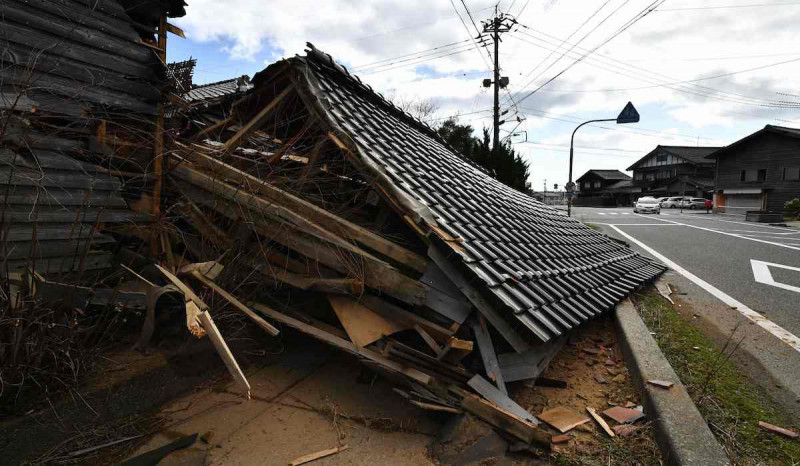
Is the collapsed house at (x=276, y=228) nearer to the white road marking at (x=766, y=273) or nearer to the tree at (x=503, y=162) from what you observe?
the white road marking at (x=766, y=273)

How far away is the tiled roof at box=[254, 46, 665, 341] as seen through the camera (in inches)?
133

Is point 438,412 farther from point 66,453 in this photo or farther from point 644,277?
point 644,277

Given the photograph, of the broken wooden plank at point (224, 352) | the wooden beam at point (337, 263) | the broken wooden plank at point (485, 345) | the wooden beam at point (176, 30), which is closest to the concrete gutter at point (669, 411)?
the broken wooden plank at point (485, 345)

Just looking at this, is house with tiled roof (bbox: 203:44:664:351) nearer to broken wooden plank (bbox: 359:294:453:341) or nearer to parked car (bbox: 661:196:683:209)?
broken wooden plank (bbox: 359:294:453:341)

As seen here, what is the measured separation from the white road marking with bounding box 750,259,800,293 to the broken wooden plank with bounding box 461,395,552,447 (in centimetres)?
718

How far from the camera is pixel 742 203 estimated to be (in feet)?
122

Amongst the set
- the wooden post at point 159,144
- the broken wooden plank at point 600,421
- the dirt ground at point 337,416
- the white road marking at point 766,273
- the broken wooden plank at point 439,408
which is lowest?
the dirt ground at point 337,416

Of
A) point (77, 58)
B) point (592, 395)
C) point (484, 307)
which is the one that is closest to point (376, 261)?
point (484, 307)

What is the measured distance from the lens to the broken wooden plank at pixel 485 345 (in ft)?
10.3

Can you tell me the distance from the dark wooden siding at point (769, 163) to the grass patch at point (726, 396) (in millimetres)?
39449

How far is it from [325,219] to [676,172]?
205ft

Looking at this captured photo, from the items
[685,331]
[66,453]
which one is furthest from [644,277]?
[66,453]

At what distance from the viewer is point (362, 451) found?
9.35 ft

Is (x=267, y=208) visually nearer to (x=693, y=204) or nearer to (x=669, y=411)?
(x=669, y=411)
